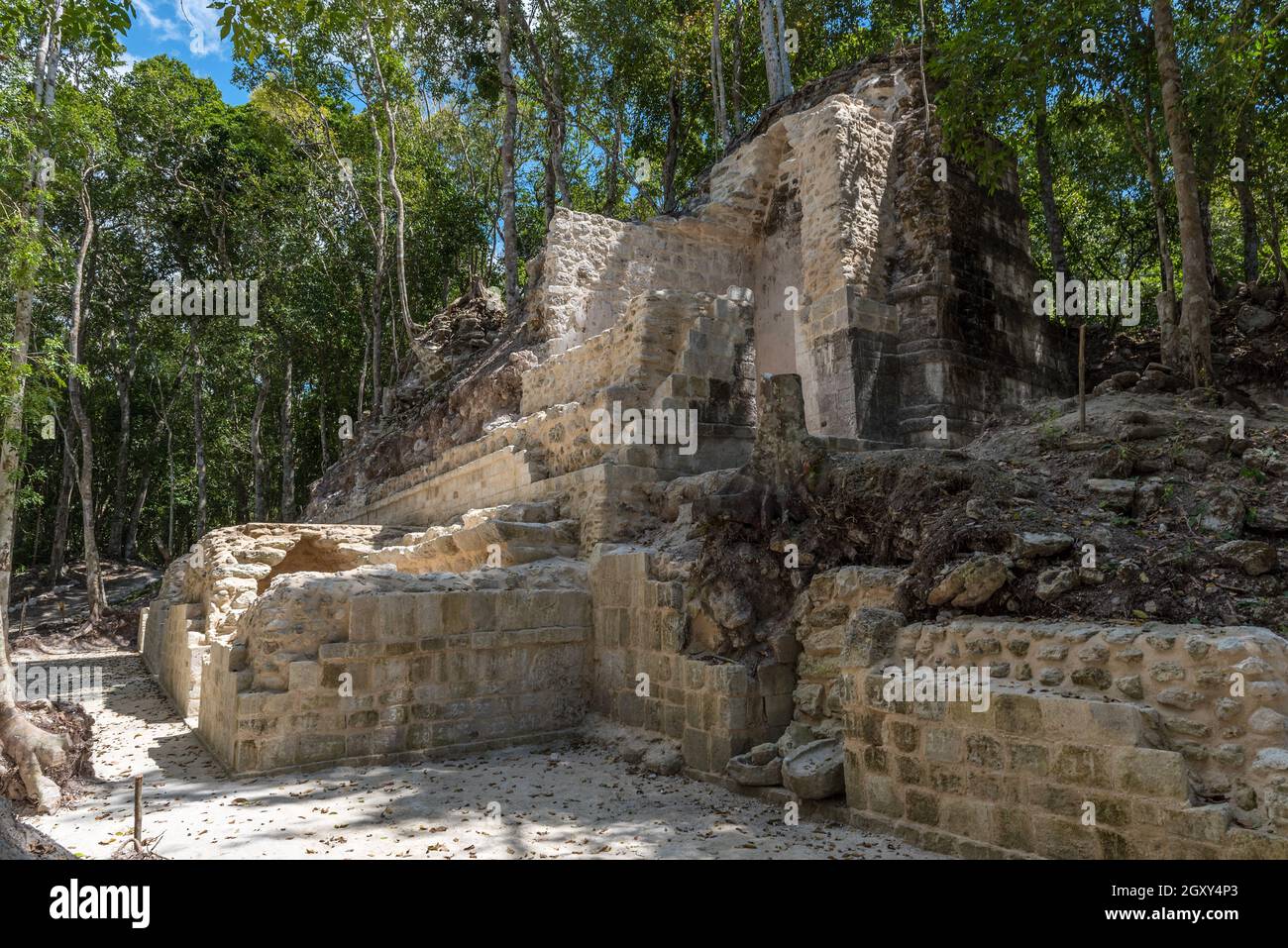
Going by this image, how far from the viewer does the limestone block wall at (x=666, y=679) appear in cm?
569

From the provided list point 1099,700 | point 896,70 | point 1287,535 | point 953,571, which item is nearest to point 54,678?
point 953,571

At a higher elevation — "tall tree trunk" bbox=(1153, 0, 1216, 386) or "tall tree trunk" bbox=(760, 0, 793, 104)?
"tall tree trunk" bbox=(760, 0, 793, 104)

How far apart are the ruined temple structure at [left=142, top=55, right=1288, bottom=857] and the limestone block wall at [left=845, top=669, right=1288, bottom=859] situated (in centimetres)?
1

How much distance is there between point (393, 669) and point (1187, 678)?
5.51 meters

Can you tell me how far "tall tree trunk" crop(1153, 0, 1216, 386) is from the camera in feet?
25.8

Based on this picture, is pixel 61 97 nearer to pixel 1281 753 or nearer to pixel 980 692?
pixel 980 692

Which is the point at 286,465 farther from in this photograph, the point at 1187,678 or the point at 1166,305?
the point at 1187,678

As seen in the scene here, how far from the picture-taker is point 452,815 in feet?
16.8

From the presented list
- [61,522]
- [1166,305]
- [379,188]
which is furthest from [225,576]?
[61,522]

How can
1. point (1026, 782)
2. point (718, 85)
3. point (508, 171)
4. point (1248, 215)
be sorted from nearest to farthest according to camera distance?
point (1026, 782) → point (1248, 215) → point (508, 171) → point (718, 85)

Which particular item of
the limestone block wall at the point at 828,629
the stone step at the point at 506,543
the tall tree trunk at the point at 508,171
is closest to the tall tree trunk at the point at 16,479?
the stone step at the point at 506,543

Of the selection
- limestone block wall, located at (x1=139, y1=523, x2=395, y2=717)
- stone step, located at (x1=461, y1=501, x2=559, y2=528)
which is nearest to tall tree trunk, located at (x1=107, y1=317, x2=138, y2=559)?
limestone block wall, located at (x1=139, y1=523, x2=395, y2=717)

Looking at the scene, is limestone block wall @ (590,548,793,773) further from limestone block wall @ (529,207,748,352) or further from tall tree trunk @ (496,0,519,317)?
tall tree trunk @ (496,0,519,317)

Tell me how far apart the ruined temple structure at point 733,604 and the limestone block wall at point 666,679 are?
0.09ft
